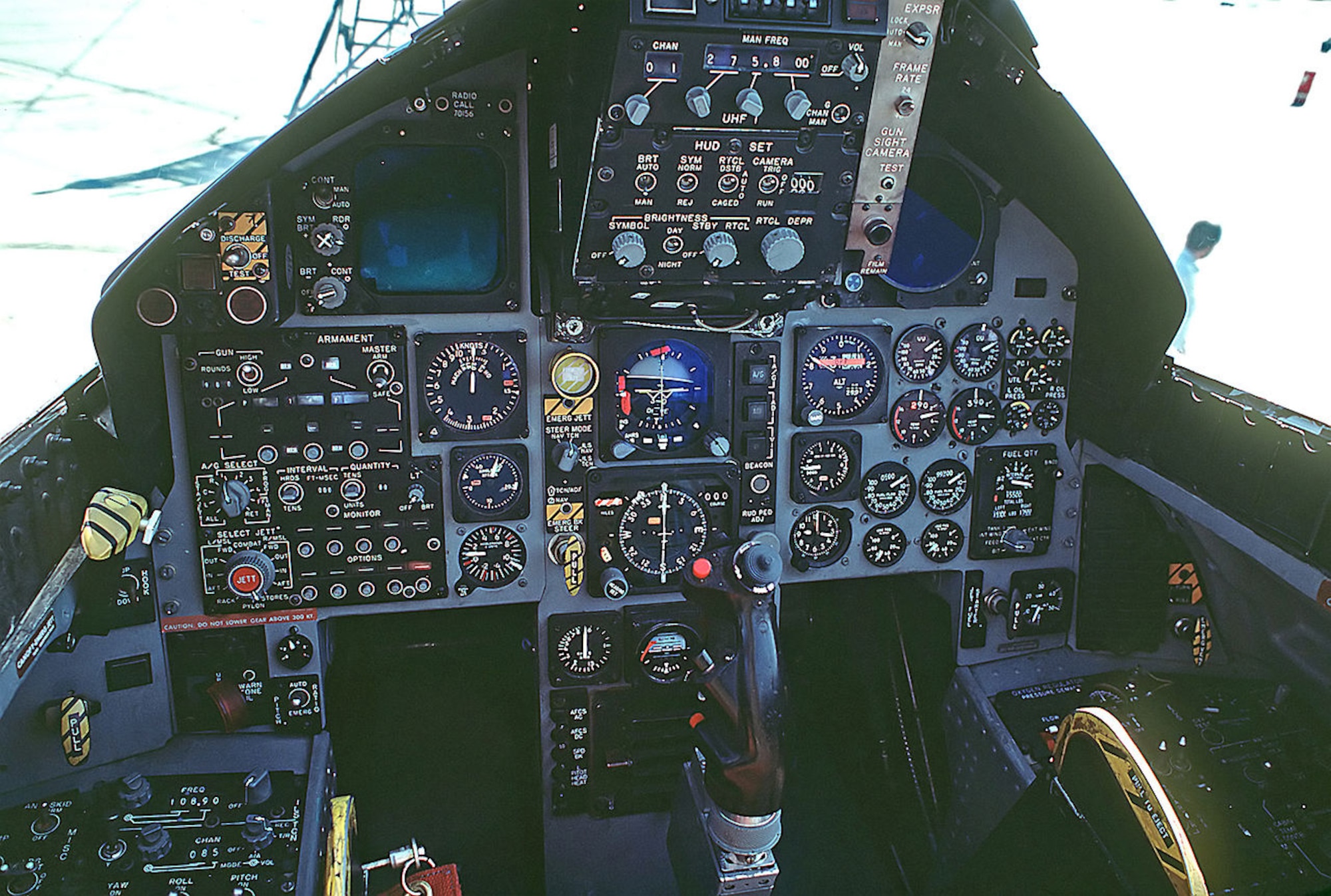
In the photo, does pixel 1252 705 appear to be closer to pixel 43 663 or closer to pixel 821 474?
pixel 821 474

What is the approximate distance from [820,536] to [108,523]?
2149mm

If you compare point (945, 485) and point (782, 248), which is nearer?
point (782, 248)

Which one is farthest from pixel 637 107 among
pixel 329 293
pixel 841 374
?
pixel 841 374

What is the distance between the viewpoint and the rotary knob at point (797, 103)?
250cm

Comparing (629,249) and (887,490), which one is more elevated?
(629,249)

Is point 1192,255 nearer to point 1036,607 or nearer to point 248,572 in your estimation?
point 1036,607

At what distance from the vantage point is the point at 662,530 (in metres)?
3.37

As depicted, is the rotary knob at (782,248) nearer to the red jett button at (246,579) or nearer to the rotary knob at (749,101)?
the rotary knob at (749,101)

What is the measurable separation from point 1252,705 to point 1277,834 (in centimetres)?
61

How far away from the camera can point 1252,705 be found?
3.21 m

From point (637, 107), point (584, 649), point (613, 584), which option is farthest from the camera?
point (584, 649)

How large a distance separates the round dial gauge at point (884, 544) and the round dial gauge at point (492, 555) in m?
1.18

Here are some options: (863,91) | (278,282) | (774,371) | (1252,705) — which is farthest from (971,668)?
(278,282)

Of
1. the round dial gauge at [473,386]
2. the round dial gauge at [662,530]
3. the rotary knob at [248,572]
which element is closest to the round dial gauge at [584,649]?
the round dial gauge at [662,530]
